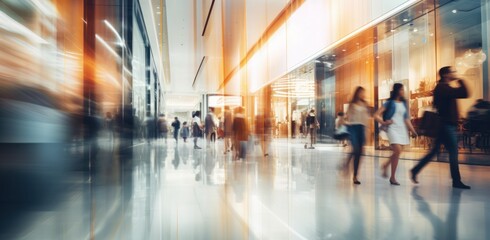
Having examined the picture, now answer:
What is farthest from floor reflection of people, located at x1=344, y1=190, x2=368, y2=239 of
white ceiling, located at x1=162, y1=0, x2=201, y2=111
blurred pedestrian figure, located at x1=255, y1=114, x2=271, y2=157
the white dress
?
white ceiling, located at x1=162, y1=0, x2=201, y2=111

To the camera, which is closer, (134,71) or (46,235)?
(46,235)

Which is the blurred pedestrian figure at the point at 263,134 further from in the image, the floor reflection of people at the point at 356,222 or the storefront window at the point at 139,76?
the floor reflection of people at the point at 356,222

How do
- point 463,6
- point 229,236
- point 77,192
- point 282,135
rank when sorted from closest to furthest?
point 229,236 → point 77,192 → point 463,6 → point 282,135

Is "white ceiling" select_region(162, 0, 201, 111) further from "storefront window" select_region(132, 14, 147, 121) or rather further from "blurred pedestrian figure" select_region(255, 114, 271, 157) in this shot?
"blurred pedestrian figure" select_region(255, 114, 271, 157)

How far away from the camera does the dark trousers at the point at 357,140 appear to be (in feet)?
17.9

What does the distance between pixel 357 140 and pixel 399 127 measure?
2.16ft

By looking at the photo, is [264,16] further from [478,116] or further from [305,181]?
[305,181]

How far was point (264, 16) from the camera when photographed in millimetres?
13773

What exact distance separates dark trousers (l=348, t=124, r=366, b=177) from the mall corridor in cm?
3

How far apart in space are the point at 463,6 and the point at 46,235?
452 inches

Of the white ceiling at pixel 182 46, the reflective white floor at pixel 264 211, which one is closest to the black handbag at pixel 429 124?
the reflective white floor at pixel 264 211

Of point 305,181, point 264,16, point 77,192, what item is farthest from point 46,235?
point 264,16

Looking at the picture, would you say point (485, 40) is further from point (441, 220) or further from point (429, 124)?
point (441, 220)

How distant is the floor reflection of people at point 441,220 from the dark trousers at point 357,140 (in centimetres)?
126
